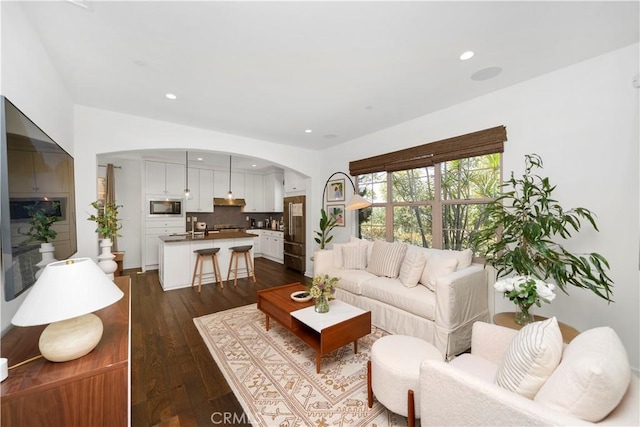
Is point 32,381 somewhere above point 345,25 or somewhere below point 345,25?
below

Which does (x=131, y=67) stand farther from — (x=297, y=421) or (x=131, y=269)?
(x=131, y=269)

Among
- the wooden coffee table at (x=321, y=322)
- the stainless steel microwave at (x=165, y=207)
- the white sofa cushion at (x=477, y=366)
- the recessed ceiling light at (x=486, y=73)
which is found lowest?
the wooden coffee table at (x=321, y=322)

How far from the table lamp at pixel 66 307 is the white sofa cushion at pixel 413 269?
2.66 m

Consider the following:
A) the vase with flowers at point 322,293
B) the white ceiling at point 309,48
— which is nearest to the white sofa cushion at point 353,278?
the vase with flowers at point 322,293

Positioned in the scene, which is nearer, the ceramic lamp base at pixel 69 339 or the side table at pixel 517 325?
the ceramic lamp base at pixel 69 339

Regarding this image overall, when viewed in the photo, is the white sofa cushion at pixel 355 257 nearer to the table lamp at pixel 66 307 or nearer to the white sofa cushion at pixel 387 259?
the white sofa cushion at pixel 387 259

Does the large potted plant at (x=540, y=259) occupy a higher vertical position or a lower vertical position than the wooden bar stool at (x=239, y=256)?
higher

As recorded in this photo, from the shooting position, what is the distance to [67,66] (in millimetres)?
2182

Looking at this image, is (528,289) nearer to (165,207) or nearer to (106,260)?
(106,260)

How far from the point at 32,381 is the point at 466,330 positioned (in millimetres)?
3066

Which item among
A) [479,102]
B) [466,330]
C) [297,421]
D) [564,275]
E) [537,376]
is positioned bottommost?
[297,421]

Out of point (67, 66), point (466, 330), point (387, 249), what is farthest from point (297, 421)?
point (67, 66)

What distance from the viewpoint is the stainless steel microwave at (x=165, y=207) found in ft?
19.2

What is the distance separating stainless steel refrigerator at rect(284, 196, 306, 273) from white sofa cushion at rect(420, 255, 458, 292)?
305 cm
